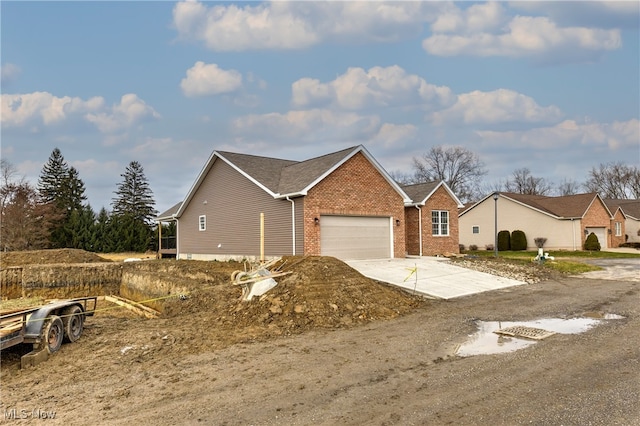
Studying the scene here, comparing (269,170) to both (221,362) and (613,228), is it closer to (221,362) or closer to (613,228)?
(221,362)

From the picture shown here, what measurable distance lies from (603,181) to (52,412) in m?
79.5

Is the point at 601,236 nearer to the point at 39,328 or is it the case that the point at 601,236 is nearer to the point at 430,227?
the point at 430,227

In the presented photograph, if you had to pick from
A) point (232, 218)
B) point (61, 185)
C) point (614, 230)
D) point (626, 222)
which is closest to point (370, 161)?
point (232, 218)

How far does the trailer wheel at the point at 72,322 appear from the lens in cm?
852

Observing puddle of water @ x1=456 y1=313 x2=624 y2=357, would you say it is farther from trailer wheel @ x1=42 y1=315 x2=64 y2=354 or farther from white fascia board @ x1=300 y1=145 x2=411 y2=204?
white fascia board @ x1=300 y1=145 x2=411 y2=204

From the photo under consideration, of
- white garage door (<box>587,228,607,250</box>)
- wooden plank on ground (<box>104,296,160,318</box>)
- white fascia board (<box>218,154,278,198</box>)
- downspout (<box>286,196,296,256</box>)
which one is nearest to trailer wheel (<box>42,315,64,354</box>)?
wooden plank on ground (<box>104,296,160,318</box>)

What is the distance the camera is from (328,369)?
627 cm

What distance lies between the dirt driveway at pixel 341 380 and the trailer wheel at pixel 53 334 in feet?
0.96

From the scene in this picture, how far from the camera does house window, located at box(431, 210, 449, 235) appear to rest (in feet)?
84.3

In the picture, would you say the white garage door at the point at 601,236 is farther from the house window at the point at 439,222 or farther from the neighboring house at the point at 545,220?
the house window at the point at 439,222

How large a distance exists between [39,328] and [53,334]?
1.01 feet

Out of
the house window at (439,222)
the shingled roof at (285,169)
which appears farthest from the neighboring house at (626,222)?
the shingled roof at (285,169)

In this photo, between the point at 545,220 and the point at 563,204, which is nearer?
the point at 545,220

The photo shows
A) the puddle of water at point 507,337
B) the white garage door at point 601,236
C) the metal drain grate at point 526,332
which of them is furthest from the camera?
the white garage door at point 601,236
